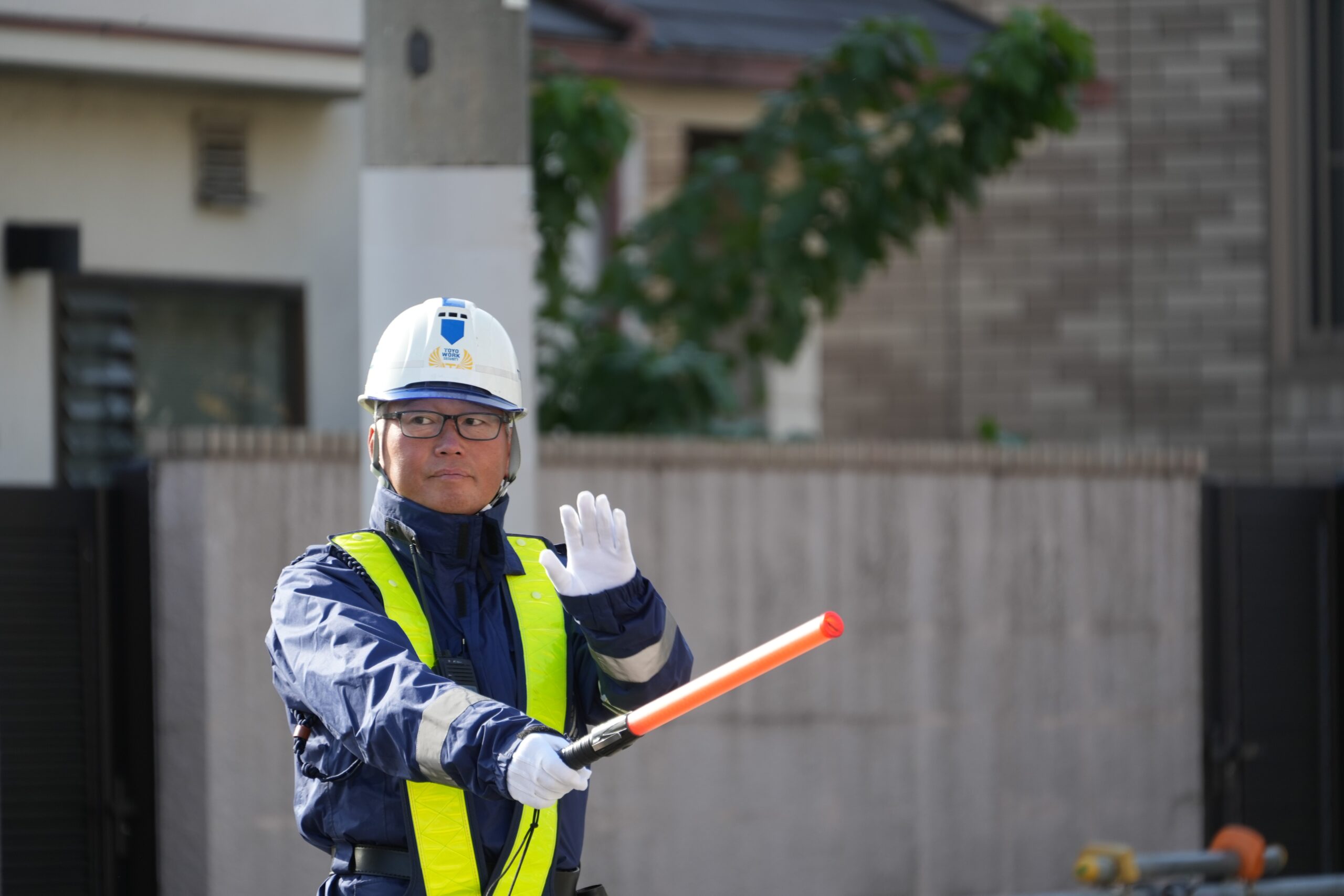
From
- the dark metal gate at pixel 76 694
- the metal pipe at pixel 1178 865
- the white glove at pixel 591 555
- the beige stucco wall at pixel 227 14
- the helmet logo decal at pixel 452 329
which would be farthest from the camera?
the beige stucco wall at pixel 227 14

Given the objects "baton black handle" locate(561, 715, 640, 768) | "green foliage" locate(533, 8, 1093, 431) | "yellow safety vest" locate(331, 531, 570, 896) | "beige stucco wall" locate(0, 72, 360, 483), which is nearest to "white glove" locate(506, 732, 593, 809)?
"baton black handle" locate(561, 715, 640, 768)

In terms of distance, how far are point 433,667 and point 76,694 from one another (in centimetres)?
371

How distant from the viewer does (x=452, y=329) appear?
3.63 metres

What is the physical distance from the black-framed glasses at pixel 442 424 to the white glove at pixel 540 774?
830 millimetres

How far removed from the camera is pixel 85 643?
666cm

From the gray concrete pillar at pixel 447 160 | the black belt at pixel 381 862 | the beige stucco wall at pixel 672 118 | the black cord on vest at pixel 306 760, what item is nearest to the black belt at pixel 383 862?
the black belt at pixel 381 862

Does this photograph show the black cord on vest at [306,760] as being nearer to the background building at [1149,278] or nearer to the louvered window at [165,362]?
the louvered window at [165,362]

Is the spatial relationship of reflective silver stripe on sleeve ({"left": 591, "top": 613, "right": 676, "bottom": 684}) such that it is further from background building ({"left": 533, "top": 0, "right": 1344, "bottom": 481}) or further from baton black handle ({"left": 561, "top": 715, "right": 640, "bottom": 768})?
background building ({"left": 533, "top": 0, "right": 1344, "bottom": 481})

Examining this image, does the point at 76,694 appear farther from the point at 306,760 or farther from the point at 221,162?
the point at 306,760

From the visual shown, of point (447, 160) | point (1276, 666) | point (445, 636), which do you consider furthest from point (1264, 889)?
point (445, 636)

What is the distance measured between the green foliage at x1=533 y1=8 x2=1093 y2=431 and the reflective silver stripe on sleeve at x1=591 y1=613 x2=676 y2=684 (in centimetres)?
507

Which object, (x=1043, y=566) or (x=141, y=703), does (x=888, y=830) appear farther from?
(x=141, y=703)

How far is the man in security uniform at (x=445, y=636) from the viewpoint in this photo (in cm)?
317

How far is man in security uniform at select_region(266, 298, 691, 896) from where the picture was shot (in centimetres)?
317
